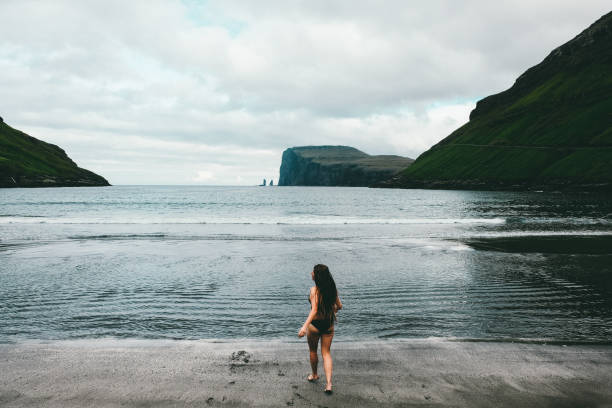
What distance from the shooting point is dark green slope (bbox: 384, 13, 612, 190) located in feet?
430

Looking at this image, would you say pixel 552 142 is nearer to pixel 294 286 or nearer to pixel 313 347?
pixel 294 286

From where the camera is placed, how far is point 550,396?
7.41 metres

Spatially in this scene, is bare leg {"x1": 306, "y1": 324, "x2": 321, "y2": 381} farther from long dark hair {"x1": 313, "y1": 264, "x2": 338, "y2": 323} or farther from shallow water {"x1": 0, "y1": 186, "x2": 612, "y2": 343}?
shallow water {"x1": 0, "y1": 186, "x2": 612, "y2": 343}

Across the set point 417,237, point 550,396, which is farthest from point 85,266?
point 417,237

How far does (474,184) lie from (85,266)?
16099 centimetres

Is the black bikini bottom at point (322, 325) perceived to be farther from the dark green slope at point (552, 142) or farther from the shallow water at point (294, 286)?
the dark green slope at point (552, 142)

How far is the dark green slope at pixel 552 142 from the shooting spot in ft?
430

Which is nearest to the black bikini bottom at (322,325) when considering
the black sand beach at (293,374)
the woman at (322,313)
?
the woman at (322,313)

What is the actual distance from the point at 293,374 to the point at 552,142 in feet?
581

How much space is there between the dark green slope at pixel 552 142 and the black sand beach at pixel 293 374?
12778cm

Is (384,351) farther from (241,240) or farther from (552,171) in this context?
(552,171)

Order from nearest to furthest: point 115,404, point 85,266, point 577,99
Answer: point 115,404 < point 85,266 < point 577,99

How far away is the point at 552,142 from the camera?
15575 cm

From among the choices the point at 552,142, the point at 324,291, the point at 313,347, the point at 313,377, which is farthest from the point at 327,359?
the point at 552,142
